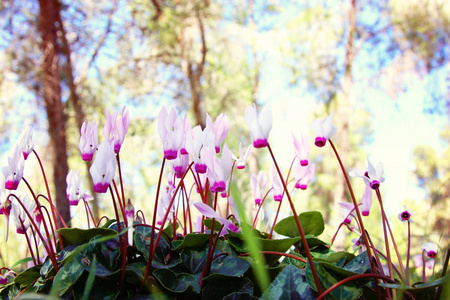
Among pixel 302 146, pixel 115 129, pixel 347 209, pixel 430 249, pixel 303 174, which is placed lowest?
pixel 430 249

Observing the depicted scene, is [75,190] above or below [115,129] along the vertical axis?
below

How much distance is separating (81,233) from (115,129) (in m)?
0.25

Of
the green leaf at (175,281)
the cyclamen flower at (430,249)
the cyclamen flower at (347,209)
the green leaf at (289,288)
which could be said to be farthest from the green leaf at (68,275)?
the cyclamen flower at (430,249)

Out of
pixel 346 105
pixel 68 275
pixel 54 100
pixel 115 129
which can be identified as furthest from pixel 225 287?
pixel 346 105

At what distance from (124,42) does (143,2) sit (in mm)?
1138

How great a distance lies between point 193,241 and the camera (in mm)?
875

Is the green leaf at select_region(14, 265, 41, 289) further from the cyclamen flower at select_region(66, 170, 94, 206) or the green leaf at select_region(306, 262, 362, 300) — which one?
the green leaf at select_region(306, 262, 362, 300)

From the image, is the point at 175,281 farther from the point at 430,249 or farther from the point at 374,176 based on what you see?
the point at 430,249

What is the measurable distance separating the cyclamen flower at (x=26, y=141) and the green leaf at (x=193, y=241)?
0.43m

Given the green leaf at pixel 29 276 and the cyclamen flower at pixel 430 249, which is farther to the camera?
the cyclamen flower at pixel 430 249

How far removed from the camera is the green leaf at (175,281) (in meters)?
0.77

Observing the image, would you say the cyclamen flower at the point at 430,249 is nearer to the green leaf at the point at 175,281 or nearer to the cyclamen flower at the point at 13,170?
the green leaf at the point at 175,281

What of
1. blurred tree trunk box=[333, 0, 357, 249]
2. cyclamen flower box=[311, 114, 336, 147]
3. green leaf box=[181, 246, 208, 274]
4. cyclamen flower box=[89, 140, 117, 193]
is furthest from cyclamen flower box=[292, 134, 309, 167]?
blurred tree trunk box=[333, 0, 357, 249]

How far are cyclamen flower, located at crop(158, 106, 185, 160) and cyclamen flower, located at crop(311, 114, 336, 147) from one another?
294mm
